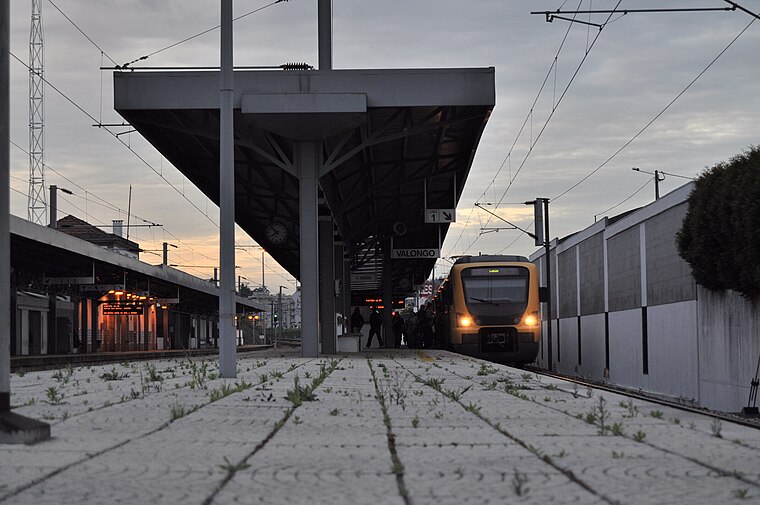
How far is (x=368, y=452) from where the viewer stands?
5.47 metres

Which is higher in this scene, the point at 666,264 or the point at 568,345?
the point at 666,264

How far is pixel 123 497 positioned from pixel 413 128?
20311 millimetres

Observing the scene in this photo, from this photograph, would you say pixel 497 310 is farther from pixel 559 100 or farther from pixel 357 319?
pixel 357 319

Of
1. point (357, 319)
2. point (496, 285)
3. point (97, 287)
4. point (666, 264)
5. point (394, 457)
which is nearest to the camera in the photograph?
point (394, 457)

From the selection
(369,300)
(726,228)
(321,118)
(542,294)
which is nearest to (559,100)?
(542,294)

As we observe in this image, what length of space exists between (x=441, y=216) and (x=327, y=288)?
188 inches

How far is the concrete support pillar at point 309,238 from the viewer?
23.5 m

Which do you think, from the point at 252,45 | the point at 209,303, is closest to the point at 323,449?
the point at 252,45

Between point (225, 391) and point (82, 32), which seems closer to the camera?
point (225, 391)

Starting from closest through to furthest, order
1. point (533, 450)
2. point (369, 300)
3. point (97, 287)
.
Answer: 1. point (533, 450)
2. point (97, 287)
3. point (369, 300)

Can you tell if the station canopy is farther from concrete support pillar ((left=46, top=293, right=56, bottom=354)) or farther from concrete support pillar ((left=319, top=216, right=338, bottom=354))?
concrete support pillar ((left=46, top=293, right=56, bottom=354))

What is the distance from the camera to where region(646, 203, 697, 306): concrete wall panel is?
76.5ft

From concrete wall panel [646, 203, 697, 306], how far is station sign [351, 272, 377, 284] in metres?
42.0

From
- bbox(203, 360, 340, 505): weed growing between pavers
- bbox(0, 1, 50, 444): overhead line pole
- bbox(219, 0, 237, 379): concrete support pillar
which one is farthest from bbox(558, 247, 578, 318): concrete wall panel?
bbox(0, 1, 50, 444): overhead line pole
